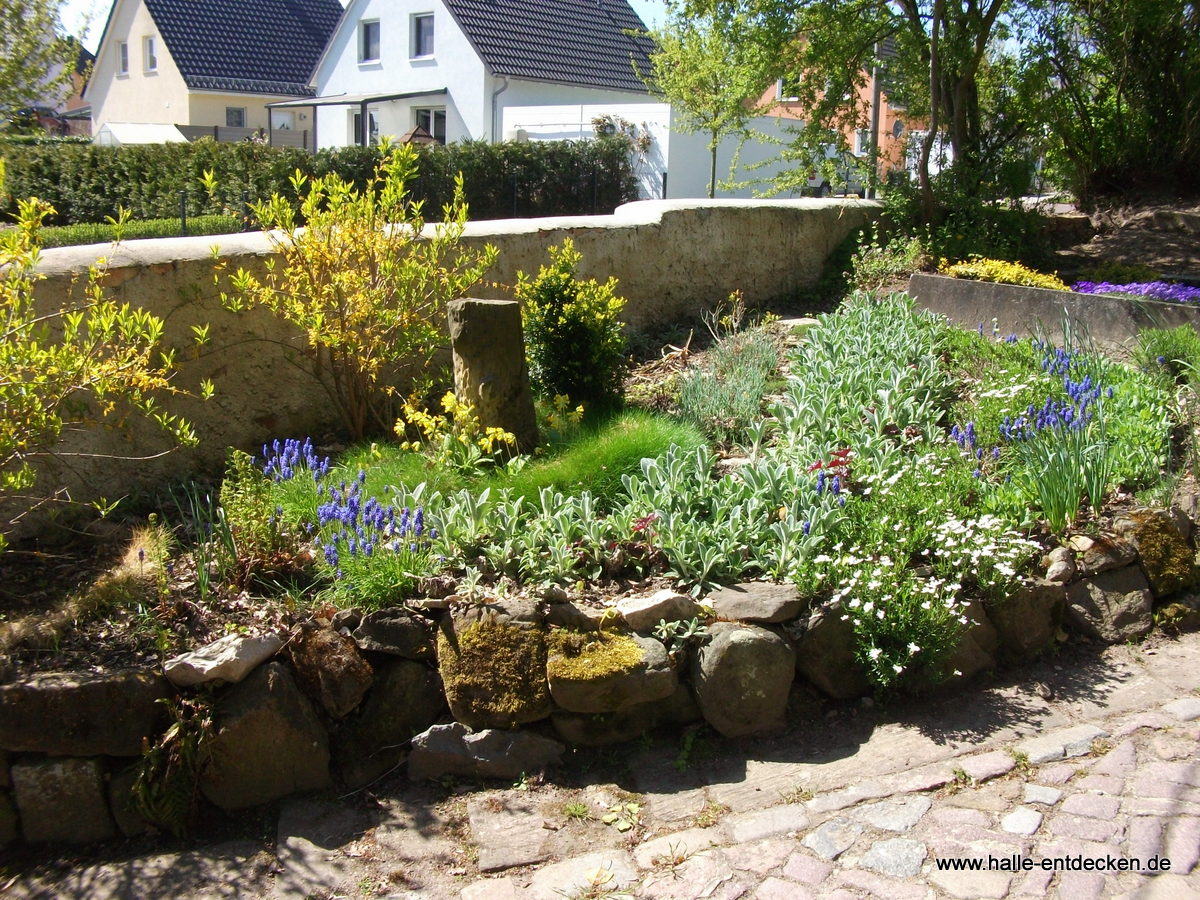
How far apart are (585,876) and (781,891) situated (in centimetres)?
61

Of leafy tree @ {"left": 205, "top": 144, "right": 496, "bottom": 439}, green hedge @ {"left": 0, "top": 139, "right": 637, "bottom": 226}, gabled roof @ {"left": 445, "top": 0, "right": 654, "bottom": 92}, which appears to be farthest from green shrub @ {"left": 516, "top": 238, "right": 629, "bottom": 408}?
gabled roof @ {"left": 445, "top": 0, "right": 654, "bottom": 92}

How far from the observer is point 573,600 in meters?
4.18

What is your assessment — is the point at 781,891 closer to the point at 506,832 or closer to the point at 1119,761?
the point at 506,832

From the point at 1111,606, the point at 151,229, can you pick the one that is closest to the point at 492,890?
the point at 1111,606

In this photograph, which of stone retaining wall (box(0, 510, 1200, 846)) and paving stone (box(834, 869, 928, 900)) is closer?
paving stone (box(834, 869, 928, 900))

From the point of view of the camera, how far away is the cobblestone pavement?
3250 millimetres

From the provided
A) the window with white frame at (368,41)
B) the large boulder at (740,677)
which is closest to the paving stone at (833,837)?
the large boulder at (740,677)

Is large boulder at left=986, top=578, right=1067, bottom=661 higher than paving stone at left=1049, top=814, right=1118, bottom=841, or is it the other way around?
large boulder at left=986, top=578, right=1067, bottom=661

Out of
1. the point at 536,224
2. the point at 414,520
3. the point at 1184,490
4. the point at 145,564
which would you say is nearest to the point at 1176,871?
the point at 1184,490

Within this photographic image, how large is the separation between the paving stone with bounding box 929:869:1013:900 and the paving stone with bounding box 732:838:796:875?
45cm

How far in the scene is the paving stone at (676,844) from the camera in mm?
3432

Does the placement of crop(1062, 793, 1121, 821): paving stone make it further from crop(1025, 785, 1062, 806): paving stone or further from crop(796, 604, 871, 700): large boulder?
crop(796, 604, 871, 700): large boulder

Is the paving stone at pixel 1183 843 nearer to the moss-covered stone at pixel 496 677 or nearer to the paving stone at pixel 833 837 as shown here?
the paving stone at pixel 833 837

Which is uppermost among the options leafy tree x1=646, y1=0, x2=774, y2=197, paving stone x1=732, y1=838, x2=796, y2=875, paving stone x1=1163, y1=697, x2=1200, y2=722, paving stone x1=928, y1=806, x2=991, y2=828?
leafy tree x1=646, y1=0, x2=774, y2=197
